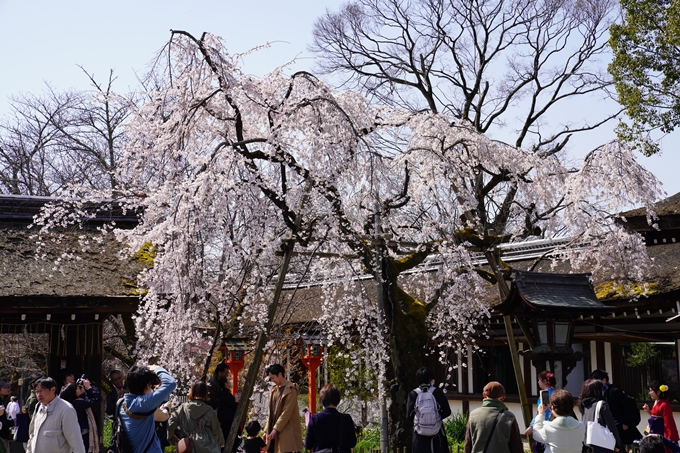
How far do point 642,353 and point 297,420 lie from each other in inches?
319

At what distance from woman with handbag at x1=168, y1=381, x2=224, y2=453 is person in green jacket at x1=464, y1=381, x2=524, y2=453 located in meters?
2.58

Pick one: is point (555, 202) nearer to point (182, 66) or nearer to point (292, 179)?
point (292, 179)

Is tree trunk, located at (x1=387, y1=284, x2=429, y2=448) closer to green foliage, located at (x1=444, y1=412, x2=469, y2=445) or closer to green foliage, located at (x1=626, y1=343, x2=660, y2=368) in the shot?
green foliage, located at (x1=444, y1=412, x2=469, y2=445)

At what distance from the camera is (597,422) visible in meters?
6.50

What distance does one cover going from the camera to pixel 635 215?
14.9 metres

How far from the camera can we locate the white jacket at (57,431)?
6246 mm

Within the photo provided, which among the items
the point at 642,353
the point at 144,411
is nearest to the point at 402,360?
the point at 642,353

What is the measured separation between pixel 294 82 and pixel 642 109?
1008cm

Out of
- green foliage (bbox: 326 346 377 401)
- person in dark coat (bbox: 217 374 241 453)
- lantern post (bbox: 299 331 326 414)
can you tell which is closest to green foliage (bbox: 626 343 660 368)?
green foliage (bbox: 326 346 377 401)

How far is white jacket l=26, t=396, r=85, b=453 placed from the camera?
246 inches

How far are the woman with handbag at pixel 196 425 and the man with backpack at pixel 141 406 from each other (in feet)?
3.68

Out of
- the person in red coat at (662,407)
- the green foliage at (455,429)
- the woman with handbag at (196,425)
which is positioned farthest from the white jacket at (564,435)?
the green foliage at (455,429)

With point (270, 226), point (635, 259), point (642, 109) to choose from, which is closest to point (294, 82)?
point (270, 226)

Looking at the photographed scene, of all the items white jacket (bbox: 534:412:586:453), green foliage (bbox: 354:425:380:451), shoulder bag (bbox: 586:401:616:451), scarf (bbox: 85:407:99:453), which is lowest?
green foliage (bbox: 354:425:380:451)
